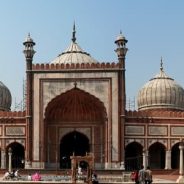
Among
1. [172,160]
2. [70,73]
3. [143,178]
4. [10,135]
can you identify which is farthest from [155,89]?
[143,178]

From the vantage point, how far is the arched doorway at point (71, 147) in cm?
3166

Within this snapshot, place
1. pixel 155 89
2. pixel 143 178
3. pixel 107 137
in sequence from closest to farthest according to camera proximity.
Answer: pixel 143 178, pixel 107 137, pixel 155 89

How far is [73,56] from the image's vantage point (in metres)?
33.0

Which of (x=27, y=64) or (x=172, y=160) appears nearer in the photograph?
(x=27, y=64)

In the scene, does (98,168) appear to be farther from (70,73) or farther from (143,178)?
(143,178)

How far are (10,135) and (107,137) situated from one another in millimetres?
4907

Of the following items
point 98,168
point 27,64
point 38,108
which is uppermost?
point 27,64

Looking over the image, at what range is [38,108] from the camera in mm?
29641

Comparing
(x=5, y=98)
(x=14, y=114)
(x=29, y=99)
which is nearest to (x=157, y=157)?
(x=29, y=99)

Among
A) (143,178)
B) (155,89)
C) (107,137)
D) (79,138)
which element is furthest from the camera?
(155,89)

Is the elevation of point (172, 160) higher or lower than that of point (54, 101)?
lower

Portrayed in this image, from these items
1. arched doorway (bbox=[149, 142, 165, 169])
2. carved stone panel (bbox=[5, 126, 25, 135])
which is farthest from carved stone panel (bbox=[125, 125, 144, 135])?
carved stone panel (bbox=[5, 126, 25, 135])

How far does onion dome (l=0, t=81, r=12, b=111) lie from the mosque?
414 cm

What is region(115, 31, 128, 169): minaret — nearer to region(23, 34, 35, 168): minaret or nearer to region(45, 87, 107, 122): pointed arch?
region(45, 87, 107, 122): pointed arch
